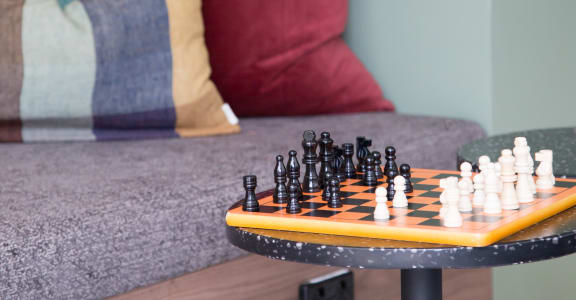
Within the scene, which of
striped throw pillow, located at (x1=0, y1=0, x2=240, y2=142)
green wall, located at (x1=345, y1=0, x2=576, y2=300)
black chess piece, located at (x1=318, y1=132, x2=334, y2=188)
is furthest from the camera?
green wall, located at (x1=345, y1=0, x2=576, y2=300)

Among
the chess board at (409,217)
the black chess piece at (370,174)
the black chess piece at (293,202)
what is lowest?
the chess board at (409,217)

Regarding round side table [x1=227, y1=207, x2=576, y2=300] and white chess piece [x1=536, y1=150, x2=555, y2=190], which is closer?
round side table [x1=227, y1=207, x2=576, y2=300]

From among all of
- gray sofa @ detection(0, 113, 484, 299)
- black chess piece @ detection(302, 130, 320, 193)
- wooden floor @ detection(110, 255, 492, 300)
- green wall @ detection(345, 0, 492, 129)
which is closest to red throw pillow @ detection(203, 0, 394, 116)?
green wall @ detection(345, 0, 492, 129)

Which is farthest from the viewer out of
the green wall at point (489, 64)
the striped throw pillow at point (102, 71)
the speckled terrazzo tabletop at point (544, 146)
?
the green wall at point (489, 64)

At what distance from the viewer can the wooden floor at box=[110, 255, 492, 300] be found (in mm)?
1358

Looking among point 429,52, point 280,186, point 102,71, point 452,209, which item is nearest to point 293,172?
point 280,186

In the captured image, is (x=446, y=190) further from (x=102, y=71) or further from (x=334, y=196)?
(x=102, y=71)

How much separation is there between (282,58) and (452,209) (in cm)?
138

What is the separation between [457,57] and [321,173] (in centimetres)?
118

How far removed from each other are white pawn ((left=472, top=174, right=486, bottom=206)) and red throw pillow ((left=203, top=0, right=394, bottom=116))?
127 centimetres

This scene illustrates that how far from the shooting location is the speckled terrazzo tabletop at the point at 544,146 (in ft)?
4.16

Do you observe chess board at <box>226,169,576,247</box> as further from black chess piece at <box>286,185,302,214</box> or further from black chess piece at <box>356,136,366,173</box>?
black chess piece at <box>356,136,366,173</box>

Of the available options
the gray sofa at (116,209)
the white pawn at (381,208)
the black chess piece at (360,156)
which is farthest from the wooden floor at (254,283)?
the white pawn at (381,208)

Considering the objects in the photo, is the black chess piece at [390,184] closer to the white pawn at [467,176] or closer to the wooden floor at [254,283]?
the white pawn at [467,176]
